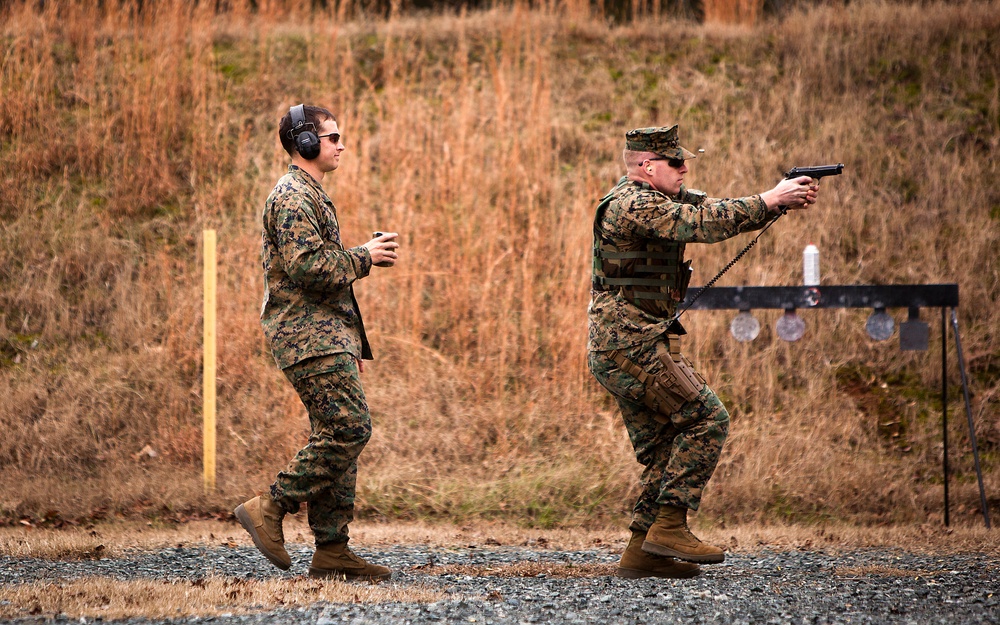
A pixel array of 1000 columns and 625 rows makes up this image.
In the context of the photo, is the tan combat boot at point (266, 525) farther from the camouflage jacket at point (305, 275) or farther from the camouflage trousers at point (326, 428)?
the camouflage jacket at point (305, 275)

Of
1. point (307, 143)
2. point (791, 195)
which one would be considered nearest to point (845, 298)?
point (791, 195)

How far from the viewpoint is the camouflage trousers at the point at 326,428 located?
444cm

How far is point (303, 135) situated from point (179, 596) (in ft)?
6.66

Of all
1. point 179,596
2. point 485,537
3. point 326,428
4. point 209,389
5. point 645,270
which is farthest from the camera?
point 209,389

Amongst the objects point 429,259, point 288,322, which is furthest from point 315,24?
point 288,322

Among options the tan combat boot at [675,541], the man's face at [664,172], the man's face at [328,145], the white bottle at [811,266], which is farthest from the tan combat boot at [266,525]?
the white bottle at [811,266]

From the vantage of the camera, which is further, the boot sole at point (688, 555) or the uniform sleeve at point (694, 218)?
the boot sole at point (688, 555)

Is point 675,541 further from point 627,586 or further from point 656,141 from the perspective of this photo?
point 656,141

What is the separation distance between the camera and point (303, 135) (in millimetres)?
4582

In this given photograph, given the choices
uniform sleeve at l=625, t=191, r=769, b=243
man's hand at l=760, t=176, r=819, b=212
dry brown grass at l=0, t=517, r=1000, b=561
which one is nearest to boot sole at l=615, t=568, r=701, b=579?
dry brown grass at l=0, t=517, r=1000, b=561

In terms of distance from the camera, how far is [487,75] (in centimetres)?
1184

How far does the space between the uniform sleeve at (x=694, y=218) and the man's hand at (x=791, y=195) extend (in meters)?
0.04

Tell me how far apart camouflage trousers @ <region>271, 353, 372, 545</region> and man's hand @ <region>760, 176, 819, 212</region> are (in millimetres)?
1953

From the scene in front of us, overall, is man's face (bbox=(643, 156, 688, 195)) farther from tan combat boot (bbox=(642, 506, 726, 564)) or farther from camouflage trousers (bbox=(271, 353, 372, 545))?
camouflage trousers (bbox=(271, 353, 372, 545))
